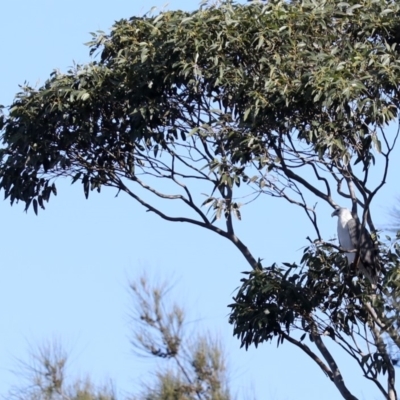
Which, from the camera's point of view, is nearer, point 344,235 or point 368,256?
point 368,256

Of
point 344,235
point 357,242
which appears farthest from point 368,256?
point 344,235

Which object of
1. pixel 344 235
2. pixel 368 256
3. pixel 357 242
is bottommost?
pixel 368 256

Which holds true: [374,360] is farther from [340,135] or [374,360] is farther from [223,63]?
[223,63]

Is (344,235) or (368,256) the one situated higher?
(344,235)

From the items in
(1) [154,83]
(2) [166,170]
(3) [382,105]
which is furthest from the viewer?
(2) [166,170]

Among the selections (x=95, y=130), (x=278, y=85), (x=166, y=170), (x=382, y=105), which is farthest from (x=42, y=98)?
(x=382, y=105)

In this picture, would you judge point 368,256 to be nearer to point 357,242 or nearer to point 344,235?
point 357,242

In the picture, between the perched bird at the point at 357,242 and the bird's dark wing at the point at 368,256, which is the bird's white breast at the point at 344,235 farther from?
the bird's dark wing at the point at 368,256

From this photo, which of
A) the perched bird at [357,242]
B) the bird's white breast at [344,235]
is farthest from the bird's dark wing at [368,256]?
the bird's white breast at [344,235]

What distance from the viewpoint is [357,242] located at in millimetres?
12203

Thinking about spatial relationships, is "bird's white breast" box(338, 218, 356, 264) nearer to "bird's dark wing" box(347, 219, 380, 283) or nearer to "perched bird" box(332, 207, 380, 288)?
"perched bird" box(332, 207, 380, 288)

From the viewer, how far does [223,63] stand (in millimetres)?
11789

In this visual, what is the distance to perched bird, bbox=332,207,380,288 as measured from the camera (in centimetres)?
1191

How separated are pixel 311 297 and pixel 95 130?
254cm
